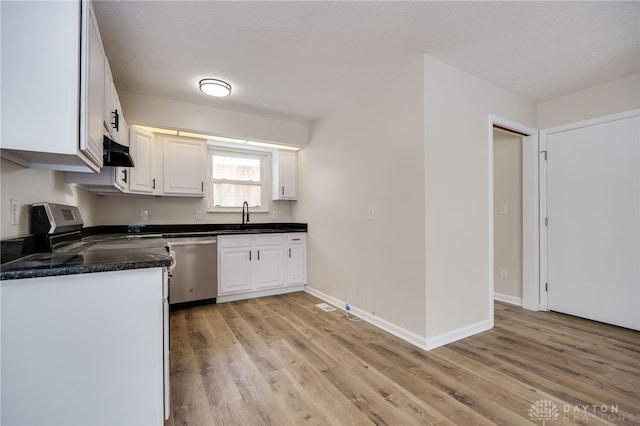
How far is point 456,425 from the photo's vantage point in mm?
1510

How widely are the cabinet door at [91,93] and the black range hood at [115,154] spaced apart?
0.20m

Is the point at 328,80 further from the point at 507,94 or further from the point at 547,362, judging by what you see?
the point at 547,362

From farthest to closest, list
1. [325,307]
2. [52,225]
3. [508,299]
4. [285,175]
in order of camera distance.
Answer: [285,175], [508,299], [325,307], [52,225]

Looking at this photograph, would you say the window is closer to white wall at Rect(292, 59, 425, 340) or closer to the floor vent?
white wall at Rect(292, 59, 425, 340)

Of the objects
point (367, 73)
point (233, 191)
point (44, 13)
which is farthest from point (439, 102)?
point (233, 191)

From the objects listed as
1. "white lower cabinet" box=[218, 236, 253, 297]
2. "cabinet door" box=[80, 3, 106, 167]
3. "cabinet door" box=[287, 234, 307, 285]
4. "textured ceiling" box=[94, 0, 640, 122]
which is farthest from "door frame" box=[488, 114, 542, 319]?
"cabinet door" box=[80, 3, 106, 167]

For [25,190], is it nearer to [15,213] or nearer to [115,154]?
[15,213]

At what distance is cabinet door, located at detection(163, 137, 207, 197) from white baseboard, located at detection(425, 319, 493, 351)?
3127 millimetres

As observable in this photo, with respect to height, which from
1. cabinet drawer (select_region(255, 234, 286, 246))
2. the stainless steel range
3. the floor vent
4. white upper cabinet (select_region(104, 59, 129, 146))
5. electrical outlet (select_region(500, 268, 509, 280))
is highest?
white upper cabinet (select_region(104, 59, 129, 146))

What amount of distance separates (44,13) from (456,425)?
2702mm

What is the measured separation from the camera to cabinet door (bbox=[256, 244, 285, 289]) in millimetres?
3889

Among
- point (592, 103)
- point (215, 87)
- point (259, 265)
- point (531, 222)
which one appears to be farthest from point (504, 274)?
point (215, 87)

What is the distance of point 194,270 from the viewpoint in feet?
11.5

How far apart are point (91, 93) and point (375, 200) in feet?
7.50
